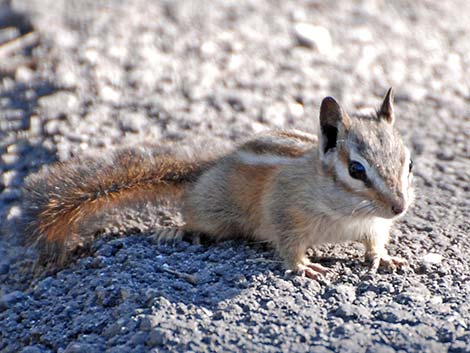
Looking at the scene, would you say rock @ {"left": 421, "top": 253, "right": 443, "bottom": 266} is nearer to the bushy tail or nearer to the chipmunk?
the chipmunk

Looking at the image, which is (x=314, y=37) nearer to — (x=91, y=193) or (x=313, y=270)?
(x=91, y=193)

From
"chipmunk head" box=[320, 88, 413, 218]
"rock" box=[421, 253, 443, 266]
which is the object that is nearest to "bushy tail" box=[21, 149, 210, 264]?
"chipmunk head" box=[320, 88, 413, 218]

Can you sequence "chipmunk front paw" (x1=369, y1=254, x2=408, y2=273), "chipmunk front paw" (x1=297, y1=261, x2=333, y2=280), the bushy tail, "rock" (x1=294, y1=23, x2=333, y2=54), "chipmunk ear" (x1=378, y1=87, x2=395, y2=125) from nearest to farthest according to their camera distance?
"chipmunk front paw" (x1=297, y1=261, x2=333, y2=280), "chipmunk front paw" (x1=369, y1=254, x2=408, y2=273), "chipmunk ear" (x1=378, y1=87, x2=395, y2=125), the bushy tail, "rock" (x1=294, y1=23, x2=333, y2=54)

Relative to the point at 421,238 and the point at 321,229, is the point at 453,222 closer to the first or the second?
the point at 421,238

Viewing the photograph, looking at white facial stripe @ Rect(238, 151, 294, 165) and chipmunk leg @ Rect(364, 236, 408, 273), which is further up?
white facial stripe @ Rect(238, 151, 294, 165)

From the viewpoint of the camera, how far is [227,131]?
20.6 ft

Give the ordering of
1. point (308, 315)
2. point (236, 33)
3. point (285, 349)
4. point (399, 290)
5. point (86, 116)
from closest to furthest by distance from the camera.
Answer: point (285, 349)
point (308, 315)
point (399, 290)
point (86, 116)
point (236, 33)

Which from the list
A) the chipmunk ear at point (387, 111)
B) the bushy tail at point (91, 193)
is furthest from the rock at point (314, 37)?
the chipmunk ear at point (387, 111)

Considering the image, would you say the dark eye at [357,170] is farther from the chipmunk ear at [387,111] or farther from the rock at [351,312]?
the rock at [351,312]

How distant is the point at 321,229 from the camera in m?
4.67

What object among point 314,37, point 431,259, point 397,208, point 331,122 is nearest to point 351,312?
point 397,208

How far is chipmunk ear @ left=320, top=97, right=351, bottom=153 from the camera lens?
14.8ft

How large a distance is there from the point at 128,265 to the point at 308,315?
1.07 metres

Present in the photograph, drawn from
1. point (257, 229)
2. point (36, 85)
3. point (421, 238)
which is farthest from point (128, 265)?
point (36, 85)
